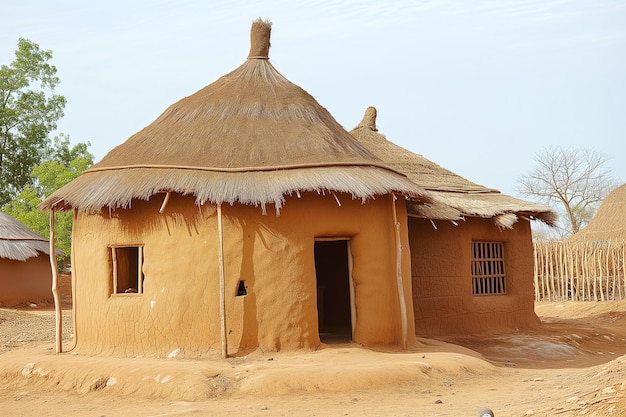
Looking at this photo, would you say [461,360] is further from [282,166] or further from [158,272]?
[158,272]

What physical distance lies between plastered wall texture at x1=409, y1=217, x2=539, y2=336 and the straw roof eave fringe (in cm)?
324

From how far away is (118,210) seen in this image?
11289 millimetres

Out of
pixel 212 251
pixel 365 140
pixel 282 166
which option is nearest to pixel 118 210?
pixel 212 251

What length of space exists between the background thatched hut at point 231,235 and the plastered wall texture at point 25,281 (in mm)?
11113

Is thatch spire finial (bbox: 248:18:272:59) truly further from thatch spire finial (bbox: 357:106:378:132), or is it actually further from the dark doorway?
thatch spire finial (bbox: 357:106:378:132)

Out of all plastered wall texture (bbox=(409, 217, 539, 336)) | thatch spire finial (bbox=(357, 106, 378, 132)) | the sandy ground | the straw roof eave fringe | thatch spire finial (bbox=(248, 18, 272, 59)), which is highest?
thatch spire finial (bbox=(248, 18, 272, 59))

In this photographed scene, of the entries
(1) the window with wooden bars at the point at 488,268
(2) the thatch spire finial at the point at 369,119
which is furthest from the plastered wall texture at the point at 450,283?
(2) the thatch spire finial at the point at 369,119

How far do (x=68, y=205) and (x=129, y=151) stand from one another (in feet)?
3.80

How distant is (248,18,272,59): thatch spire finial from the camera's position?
13159 mm

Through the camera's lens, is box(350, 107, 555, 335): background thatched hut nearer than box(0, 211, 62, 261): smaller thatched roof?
Yes

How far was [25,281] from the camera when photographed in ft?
73.9

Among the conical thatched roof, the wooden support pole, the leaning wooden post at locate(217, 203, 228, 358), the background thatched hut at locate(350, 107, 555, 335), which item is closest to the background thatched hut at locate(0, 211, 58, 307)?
the background thatched hut at locate(350, 107, 555, 335)

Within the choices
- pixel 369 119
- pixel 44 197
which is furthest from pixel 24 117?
pixel 369 119

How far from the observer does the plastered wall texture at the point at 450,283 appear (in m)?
14.3
